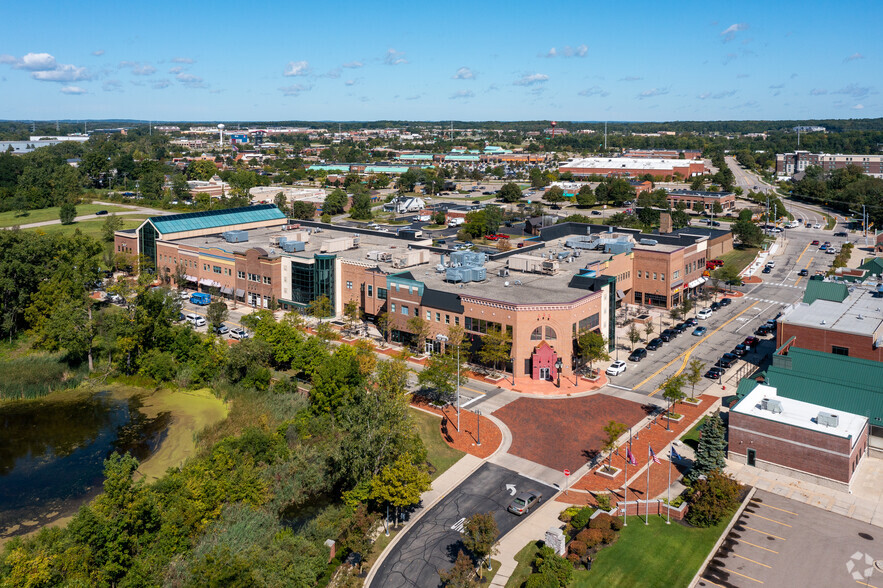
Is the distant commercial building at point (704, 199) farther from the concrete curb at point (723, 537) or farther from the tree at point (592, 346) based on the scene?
the concrete curb at point (723, 537)

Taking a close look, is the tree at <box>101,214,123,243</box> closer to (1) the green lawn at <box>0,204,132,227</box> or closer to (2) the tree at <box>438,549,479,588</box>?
(1) the green lawn at <box>0,204,132,227</box>

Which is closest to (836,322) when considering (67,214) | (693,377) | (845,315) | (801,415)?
(845,315)

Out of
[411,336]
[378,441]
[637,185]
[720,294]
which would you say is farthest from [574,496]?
[637,185]

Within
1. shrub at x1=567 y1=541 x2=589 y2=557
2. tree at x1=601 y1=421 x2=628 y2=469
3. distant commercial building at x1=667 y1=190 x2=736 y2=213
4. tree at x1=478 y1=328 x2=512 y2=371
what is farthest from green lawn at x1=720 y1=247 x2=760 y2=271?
shrub at x1=567 y1=541 x2=589 y2=557

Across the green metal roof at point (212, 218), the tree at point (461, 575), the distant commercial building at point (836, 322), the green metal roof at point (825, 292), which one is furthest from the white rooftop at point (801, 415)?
the green metal roof at point (212, 218)

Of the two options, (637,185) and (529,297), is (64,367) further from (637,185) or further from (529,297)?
(637,185)

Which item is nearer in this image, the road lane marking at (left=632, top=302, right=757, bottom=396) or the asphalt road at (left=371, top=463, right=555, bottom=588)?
the asphalt road at (left=371, top=463, right=555, bottom=588)

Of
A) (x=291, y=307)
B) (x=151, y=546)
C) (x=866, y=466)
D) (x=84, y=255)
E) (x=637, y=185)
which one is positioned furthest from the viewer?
(x=637, y=185)
